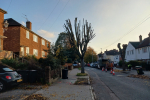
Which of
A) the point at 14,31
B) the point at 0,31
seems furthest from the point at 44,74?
the point at 14,31

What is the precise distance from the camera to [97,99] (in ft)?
20.2

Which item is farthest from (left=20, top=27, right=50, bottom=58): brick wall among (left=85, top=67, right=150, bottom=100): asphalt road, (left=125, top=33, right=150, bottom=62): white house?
(left=125, top=33, right=150, bottom=62): white house

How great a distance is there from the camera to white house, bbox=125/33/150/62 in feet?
102

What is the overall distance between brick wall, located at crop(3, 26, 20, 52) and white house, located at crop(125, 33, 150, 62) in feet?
90.8

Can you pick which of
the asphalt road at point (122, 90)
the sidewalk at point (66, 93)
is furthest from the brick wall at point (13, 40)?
the asphalt road at point (122, 90)

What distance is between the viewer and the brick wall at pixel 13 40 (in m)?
19.8

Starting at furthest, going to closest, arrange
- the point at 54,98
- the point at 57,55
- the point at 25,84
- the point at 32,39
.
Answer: the point at 32,39 < the point at 57,55 < the point at 25,84 < the point at 54,98

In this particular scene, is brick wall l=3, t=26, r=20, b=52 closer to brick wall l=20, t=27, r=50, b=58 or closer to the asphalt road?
brick wall l=20, t=27, r=50, b=58

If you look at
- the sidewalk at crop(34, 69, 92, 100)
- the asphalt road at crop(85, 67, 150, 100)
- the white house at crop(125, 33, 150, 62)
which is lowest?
the asphalt road at crop(85, 67, 150, 100)

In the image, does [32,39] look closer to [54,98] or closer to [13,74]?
[13,74]

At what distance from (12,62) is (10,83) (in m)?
5.00

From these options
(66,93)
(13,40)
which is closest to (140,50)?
(13,40)

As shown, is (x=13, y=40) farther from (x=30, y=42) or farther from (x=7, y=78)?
(x=7, y=78)

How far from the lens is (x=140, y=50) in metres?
33.8
